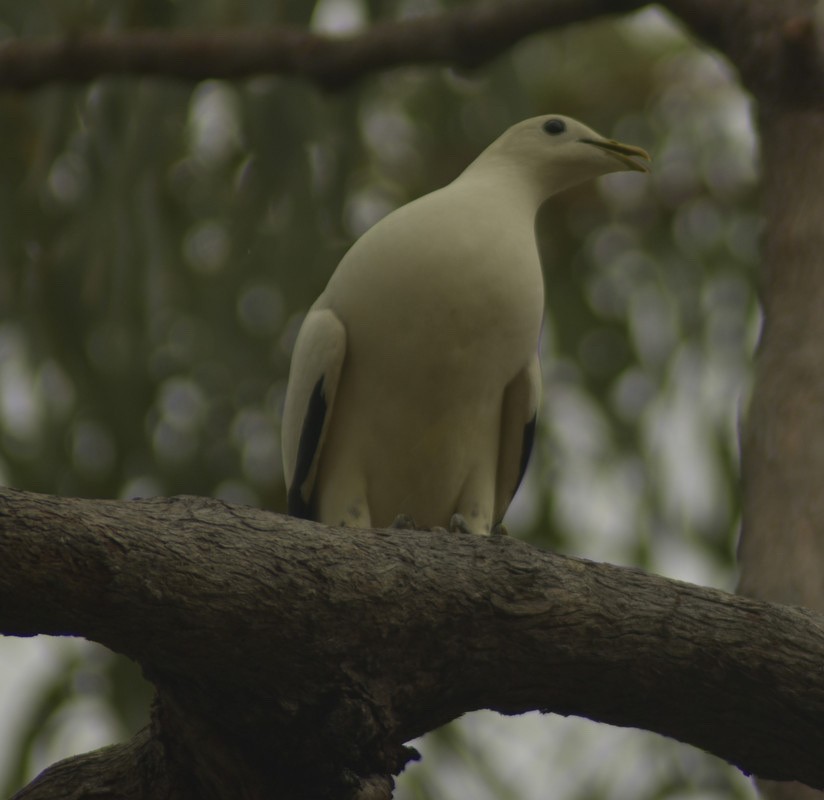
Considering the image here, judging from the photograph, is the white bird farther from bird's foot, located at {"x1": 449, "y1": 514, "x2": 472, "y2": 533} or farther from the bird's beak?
the bird's beak

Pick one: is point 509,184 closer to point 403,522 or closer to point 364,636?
point 403,522

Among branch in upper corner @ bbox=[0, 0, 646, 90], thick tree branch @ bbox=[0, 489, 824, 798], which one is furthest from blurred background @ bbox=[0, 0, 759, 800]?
thick tree branch @ bbox=[0, 489, 824, 798]

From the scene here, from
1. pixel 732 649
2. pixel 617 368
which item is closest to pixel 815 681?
pixel 732 649

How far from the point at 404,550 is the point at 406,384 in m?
0.89

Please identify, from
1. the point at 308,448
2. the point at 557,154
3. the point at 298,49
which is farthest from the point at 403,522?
the point at 298,49

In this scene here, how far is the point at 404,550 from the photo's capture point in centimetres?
306

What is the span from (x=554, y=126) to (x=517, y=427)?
913 millimetres

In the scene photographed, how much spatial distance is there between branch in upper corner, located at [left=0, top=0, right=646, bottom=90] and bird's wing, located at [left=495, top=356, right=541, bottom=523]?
4.04 ft

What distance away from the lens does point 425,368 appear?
3.85 metres

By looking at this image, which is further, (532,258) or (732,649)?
(532,258)

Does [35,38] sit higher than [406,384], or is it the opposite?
[35,38]

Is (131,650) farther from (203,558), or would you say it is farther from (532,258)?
(532,258)

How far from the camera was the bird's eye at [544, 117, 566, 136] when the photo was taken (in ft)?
14.8

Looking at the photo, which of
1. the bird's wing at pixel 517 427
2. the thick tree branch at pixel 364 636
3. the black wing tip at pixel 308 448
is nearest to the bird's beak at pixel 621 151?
the bird's wing at pixel 517 427
